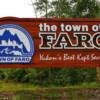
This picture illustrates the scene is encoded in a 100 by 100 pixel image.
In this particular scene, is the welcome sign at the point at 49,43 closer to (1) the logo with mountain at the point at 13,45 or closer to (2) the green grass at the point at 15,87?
Answer: (1) the logo with mountain at the point at 13,45

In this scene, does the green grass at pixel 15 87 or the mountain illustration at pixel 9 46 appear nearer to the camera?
the mountain illustration at pixel 9 46

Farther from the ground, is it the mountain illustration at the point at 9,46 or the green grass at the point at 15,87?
the mountain illustration at the point at 9,46

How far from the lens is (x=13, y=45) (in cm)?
926

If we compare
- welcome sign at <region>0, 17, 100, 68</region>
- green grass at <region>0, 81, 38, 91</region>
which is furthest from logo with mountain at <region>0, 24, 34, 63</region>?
green grass at <region>0, 81, 38, 91</region>

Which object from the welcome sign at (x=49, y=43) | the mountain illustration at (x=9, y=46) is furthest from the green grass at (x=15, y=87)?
the mountain illustration at (x=9, y=46)

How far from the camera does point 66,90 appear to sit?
9.13 metres

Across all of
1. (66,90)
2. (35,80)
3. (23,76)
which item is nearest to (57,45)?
(66,90)

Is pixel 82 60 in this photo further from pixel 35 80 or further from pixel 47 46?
pixel 35 80

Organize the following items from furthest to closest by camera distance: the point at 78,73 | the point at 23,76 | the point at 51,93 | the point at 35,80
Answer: the point at 23,76 → the point at 35,80 → the point at 78,73 → the point at 51,93

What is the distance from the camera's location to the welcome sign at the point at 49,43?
30.4 feet

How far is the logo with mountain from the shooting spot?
924 cm

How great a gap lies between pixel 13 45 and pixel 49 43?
0.78 m

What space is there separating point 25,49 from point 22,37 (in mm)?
268

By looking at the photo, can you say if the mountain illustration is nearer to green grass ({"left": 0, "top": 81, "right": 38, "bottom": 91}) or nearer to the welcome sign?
the welcome sign
